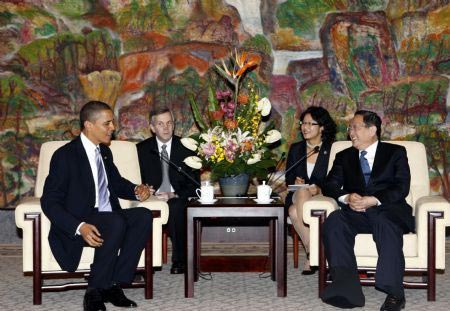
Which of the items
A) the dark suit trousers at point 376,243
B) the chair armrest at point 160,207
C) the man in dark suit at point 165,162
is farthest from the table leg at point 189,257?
the man in dark suit at point 165,162

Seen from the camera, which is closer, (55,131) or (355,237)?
(355,237)

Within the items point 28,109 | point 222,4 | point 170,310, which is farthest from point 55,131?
point 170,310

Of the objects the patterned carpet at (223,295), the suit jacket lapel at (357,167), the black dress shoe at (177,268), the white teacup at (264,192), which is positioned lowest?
the patterned carpet at (223,295)

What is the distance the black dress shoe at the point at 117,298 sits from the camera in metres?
4.97

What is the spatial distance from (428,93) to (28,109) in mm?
3817

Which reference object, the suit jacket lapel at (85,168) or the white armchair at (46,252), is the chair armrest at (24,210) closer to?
the white armchair at (46,252)

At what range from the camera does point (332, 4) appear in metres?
7.72

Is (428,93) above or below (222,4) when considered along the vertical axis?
below

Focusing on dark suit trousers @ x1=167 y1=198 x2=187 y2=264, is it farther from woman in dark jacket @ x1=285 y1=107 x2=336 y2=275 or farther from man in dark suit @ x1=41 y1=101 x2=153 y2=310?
man in dark suit @ x1=41 y1=101 x2=153 y2=310

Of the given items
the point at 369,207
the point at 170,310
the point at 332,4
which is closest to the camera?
the point at 170,310

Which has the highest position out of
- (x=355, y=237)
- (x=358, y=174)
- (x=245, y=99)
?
(x=245, y=99)

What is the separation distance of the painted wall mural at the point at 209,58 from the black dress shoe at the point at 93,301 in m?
3.12

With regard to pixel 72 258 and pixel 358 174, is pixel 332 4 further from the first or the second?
pixel 72 258

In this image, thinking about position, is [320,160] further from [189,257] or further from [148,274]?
[148,274]
